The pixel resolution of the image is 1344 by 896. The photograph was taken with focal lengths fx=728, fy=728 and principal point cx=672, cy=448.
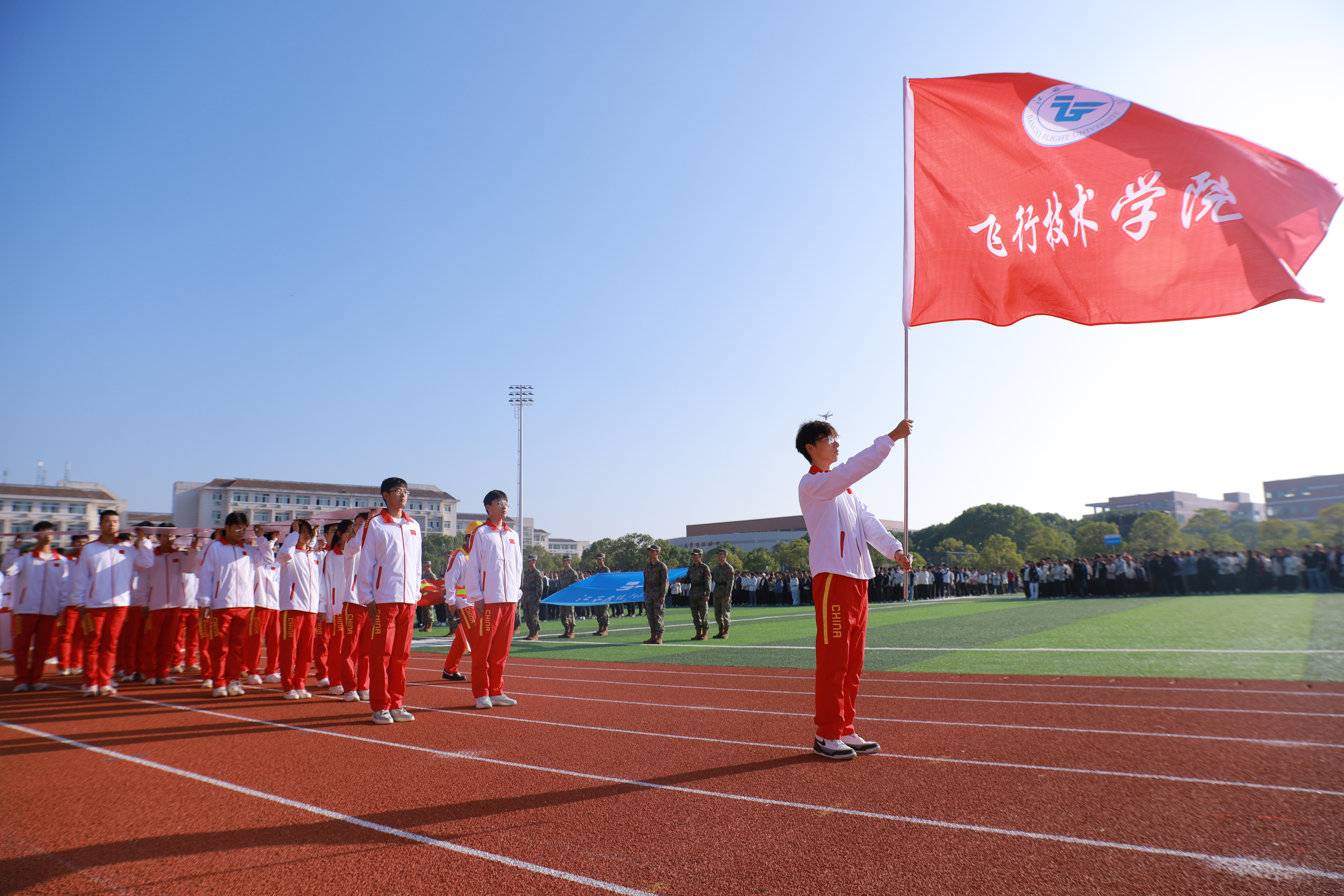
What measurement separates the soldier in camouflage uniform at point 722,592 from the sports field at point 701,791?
25.1 feet

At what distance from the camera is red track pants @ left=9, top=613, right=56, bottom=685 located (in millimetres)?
9906

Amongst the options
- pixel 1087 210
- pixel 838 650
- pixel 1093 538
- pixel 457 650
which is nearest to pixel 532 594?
pixel 457 650

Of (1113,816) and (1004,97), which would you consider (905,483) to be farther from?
(1004,97)

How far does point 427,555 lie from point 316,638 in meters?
97.6

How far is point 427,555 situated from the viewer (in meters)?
103

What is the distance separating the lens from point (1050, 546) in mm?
92562

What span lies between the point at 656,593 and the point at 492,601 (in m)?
8.53

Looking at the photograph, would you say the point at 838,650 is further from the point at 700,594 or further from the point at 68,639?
the point at 68,639

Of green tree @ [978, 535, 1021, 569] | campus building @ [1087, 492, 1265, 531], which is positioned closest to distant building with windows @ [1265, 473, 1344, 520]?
campus building @ [1087, 492, 1265, 531]

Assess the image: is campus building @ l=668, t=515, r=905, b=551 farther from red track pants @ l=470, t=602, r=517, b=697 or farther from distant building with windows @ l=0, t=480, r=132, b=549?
red track pants @ l=470, t=602, r=517, b=697

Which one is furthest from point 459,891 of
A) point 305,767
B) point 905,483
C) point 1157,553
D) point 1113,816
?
point 1157,553

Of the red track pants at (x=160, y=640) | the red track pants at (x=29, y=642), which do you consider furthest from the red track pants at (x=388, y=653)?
the red track pants at (x=29, y=642)

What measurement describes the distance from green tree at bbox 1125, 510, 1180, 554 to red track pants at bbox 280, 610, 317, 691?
295 feet

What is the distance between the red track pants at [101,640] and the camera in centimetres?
945
